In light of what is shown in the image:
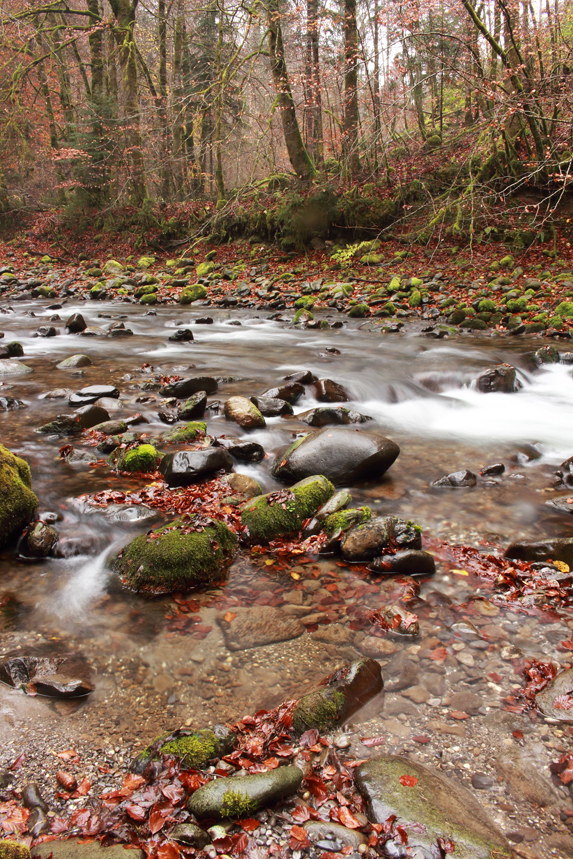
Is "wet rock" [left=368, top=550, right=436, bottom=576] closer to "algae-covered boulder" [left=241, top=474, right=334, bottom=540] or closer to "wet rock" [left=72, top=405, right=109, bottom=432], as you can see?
"algae-covered boulder" [left=241, top=474, right=334, bottom=540]

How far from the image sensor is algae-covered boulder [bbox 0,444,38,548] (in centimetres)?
379

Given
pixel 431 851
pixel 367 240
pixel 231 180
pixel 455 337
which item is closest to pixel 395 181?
pixel 367 240

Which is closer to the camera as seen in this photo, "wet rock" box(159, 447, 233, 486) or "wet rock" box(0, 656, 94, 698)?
"wet rock" box(0, 656, 94, 698)

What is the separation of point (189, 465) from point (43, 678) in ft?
7.69

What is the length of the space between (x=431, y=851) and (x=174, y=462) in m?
3.55

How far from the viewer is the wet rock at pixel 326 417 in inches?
254

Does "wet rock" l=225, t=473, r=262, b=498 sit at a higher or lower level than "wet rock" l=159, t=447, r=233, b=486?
lower

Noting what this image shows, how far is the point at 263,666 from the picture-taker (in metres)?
2.95

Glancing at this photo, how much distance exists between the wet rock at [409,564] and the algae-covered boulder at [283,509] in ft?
2.70

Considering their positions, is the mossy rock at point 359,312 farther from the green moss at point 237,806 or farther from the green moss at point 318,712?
the green moss at point 237,806

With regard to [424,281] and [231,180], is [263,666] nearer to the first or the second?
[424,281]

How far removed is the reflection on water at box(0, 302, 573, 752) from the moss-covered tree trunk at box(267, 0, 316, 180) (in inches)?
357

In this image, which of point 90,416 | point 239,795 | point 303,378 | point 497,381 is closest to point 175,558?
point 239,795

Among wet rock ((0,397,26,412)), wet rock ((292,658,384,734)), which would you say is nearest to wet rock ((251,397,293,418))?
wet rock ((0,397,26,412))
